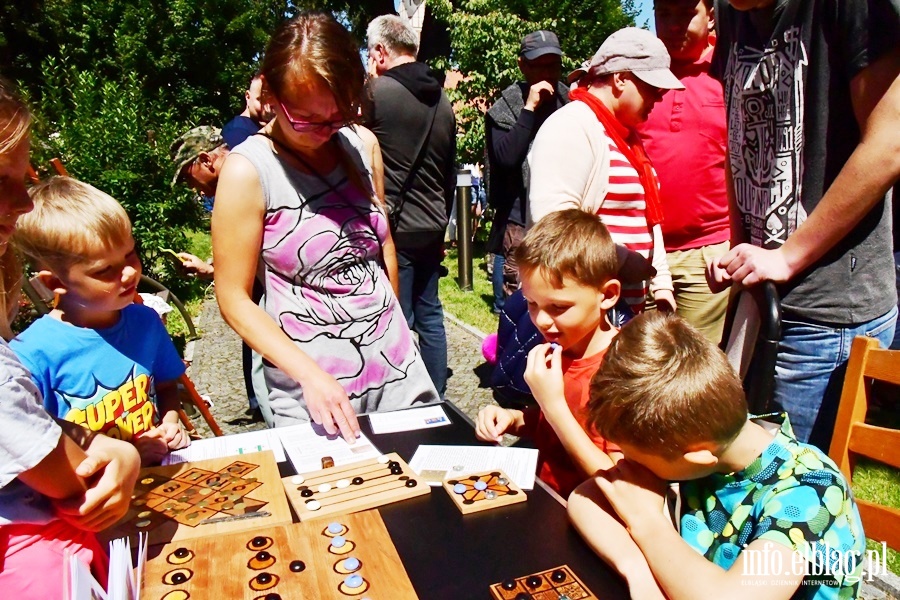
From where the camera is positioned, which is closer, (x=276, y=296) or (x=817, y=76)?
(x=817, y=76)

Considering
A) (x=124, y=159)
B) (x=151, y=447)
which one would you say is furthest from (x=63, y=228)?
(x=124, y=159)

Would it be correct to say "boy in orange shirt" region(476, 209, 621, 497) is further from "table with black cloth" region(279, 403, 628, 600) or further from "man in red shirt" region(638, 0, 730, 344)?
"man in red shirt" region(638, 0, 730, 344)

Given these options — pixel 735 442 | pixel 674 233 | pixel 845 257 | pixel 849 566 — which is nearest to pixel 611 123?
pixel 674 233

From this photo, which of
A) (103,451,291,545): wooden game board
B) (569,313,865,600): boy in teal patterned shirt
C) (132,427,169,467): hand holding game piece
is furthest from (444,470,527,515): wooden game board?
(132,427,169,467): hand holding game piece

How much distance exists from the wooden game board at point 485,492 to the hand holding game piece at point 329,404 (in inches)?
15.1

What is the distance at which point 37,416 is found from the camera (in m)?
1.12

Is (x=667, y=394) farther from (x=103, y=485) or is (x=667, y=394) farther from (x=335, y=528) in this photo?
(x=103, y=485)

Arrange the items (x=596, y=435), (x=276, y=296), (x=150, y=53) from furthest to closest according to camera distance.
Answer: (x=150, y=53) < (x=276, y=296) < (x=596, y=435)

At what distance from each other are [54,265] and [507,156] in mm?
3285

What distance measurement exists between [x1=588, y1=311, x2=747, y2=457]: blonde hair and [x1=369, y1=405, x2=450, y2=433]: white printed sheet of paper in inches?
27.6

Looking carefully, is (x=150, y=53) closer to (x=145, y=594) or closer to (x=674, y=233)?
(x=674, y=233)

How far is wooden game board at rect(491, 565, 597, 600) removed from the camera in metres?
1.20

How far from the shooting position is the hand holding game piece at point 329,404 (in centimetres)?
186

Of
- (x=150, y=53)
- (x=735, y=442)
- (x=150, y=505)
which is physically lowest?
(x=150, y=505)
